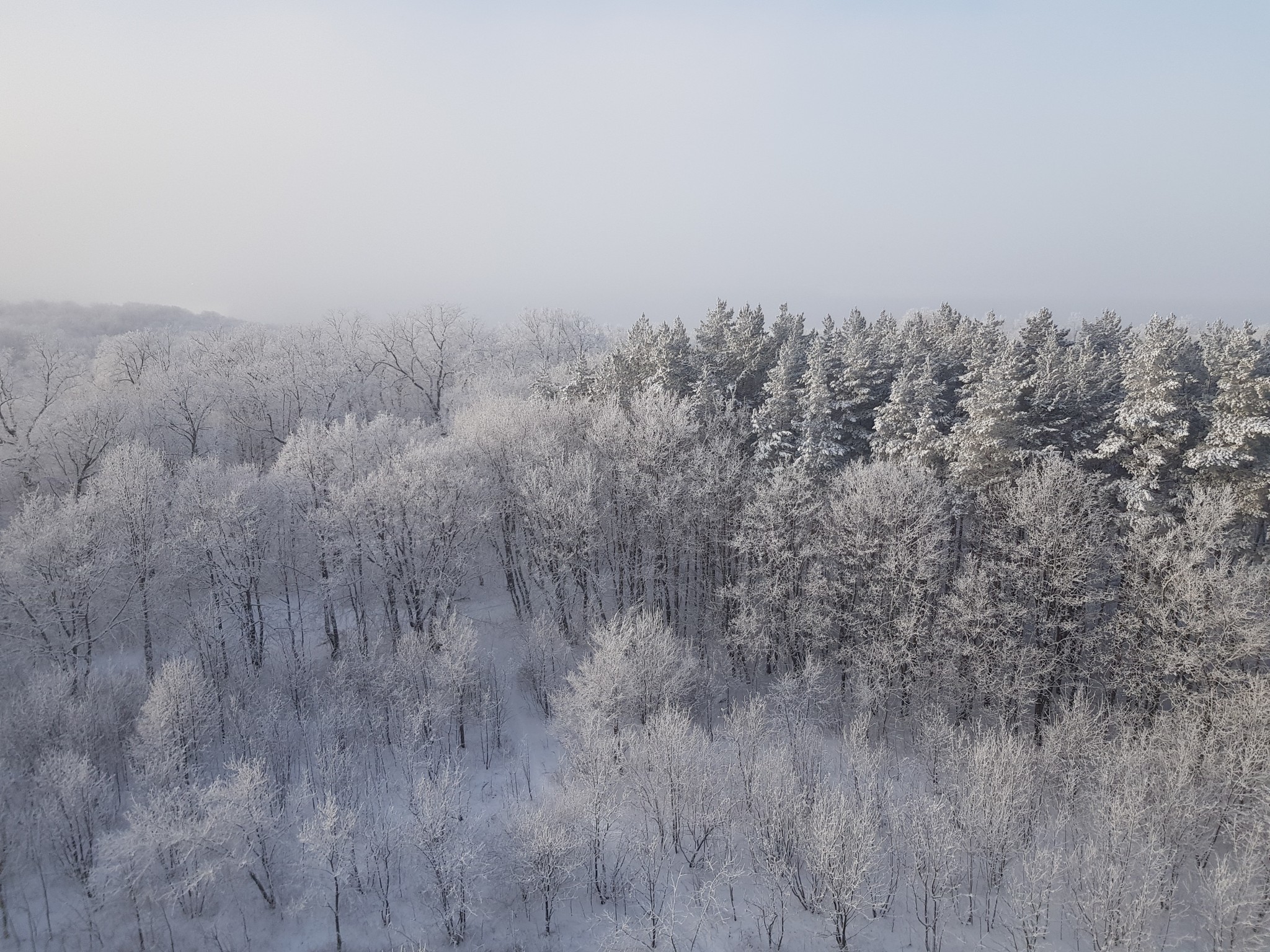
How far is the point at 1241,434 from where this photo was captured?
2572cm

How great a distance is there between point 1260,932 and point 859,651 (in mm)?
15785

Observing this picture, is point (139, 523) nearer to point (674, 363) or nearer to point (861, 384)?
point (674, 363)

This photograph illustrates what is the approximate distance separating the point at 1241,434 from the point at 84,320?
366 ft

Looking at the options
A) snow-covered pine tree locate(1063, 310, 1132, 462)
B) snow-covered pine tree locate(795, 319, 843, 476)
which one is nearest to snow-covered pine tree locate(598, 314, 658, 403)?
snow-covered pine tree locate(795, 319, 843, 476)

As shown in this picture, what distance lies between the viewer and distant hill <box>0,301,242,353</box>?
67062mm

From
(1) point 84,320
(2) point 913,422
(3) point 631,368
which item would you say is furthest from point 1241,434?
(1) point 84,320

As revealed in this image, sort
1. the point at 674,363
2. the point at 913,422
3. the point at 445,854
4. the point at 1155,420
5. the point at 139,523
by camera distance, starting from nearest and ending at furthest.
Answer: the point at 445,854, the point at 1155,420, the point at 139,523, the point at 913,422, the point at 674,363

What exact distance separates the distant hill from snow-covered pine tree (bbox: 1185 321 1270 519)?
290 feet

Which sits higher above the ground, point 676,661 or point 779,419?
point 779,419

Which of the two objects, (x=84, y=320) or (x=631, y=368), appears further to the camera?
(x=84, y=320)

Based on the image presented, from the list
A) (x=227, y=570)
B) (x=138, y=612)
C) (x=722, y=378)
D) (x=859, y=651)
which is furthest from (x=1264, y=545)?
(x=138, y=612)

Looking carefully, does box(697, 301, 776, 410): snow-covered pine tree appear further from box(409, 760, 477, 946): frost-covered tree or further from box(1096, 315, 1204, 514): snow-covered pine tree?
box(409, 760, 477, 946): frost-covered tree

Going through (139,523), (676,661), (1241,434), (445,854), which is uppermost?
(1241,434)

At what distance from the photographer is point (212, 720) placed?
26.5m
